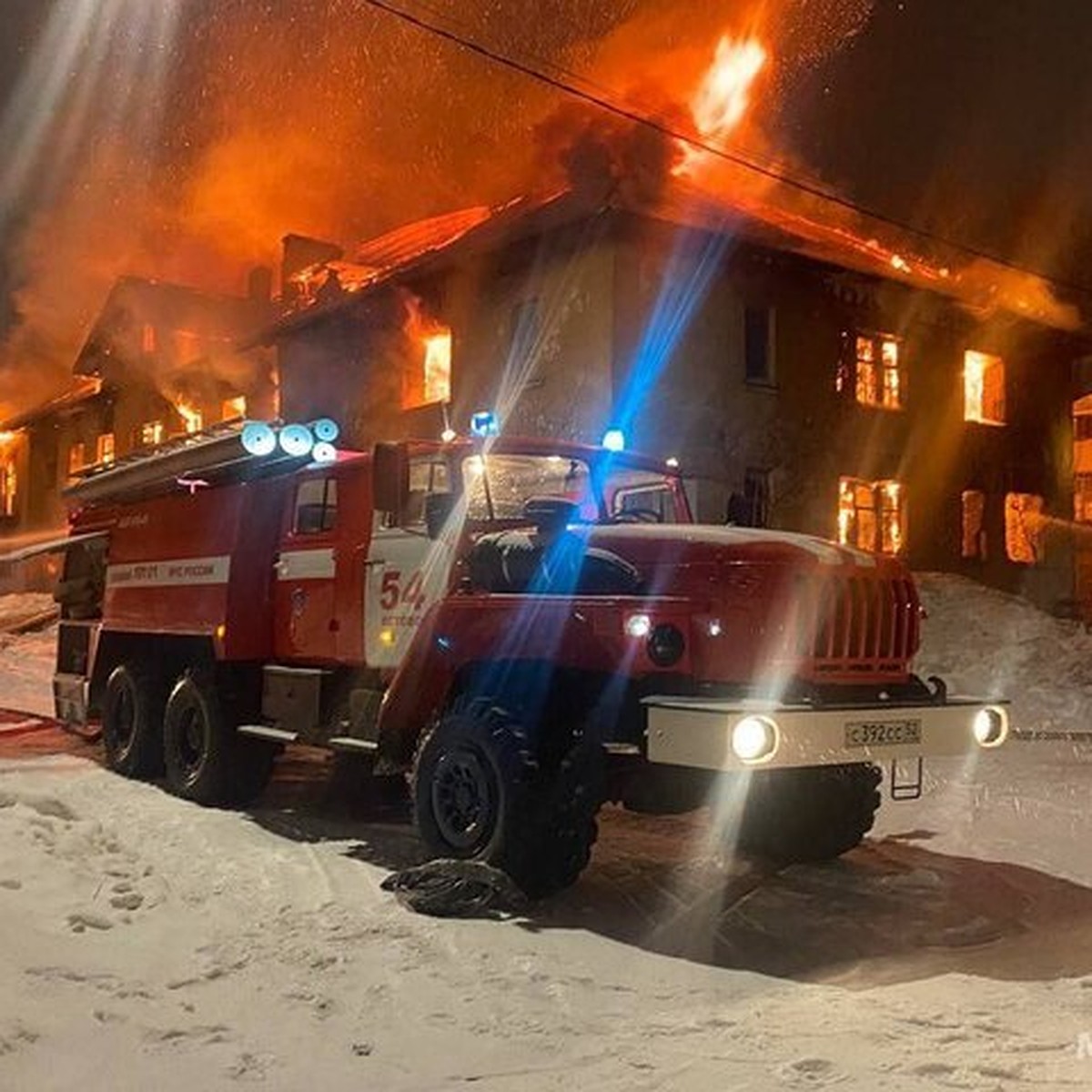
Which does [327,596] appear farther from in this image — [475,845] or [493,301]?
[493,301]

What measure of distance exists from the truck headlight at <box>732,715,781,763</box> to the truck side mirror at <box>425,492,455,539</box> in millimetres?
2406

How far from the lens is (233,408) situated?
32.2 meters

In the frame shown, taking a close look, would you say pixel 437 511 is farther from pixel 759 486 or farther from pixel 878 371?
pixel 878 371

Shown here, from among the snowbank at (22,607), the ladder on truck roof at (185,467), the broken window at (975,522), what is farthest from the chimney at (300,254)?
the ladder on truck roof at (185,467)

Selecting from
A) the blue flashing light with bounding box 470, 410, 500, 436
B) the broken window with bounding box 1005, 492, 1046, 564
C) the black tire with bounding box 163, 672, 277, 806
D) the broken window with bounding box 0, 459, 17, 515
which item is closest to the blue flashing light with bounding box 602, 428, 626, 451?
the blue flashing light with bounding box 470, 410, 500, 436

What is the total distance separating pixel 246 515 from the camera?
9.02 meters

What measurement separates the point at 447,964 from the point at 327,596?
139 inches

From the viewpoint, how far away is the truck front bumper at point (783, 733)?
5332mm

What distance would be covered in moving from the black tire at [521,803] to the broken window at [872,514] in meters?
16.1

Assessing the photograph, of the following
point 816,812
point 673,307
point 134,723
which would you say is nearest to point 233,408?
point 673,307

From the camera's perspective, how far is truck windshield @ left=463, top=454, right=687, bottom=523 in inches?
288

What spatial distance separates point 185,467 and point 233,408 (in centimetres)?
2352

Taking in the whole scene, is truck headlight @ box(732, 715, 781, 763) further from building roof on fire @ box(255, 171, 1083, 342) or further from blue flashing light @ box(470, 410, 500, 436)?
building roof on fire @ box(255, 171, 1083, 342)

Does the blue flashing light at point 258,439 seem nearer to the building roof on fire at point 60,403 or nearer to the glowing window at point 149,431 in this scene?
the glowing window at point 149,431
